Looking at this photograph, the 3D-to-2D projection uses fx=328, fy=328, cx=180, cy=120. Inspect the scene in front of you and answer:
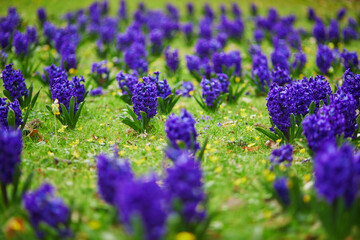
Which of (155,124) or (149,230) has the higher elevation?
(155,124)

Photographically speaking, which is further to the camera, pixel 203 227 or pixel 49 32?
pixel 49 32

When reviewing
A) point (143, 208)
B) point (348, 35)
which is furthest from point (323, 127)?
point (348, 35)

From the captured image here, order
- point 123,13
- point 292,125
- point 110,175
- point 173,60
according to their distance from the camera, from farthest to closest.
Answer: point 123,13 → point 173,60 → point 292,125 → point 110,175

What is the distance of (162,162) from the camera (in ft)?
11.6

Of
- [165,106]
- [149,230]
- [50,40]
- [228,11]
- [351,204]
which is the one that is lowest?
[149,230]

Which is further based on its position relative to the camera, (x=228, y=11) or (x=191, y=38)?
(x=228, y=11)

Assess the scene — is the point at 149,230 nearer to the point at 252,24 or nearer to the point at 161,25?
the point at 161,25

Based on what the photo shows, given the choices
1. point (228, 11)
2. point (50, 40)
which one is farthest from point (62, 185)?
point (228, 11)

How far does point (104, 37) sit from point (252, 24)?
21.6 feet

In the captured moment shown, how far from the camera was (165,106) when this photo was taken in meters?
5.14

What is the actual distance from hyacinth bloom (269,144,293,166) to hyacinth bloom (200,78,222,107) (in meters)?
1.90

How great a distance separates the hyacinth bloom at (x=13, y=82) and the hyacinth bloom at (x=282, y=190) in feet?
12.8

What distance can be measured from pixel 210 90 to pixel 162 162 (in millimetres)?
2034

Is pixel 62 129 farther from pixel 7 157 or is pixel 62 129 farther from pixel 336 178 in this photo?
pixel 336 178
